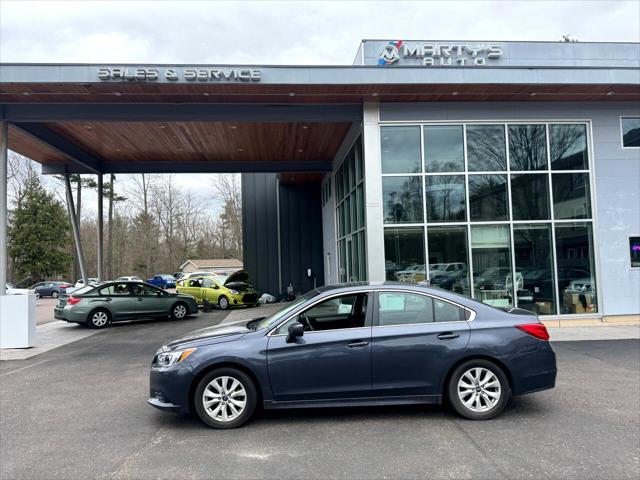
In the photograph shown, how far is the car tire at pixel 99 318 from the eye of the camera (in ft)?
45.9

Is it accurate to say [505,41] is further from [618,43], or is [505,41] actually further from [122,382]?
[122,382]

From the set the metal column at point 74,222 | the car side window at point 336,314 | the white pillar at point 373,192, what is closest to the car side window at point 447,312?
the car side window at point 336,314

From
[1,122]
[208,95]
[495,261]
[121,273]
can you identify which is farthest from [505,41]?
[121,273]

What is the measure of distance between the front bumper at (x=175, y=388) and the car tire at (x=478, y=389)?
2.78 m

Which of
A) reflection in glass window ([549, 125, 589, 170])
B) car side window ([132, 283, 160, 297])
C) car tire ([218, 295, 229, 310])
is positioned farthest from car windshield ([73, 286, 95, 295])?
reflection in glass window ([549, 125, 589, 170])

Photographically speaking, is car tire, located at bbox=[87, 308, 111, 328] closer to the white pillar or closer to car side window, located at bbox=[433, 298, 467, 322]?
the white pillar

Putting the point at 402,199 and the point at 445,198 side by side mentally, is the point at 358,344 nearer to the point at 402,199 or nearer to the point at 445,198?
the point at 402,199

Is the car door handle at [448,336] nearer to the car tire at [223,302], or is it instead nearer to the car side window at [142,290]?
the car side window at [142,290]

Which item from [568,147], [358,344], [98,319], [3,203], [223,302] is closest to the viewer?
[358,344]

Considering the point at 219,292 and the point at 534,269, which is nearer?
the point at 534,269

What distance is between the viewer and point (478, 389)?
493 cm

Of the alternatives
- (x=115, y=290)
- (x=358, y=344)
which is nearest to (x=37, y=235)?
(x=115, y=290)

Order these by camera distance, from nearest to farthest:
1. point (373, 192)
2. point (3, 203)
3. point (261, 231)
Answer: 1. point (3, 203)
2. point (373, 192)
3. point (261, 231)

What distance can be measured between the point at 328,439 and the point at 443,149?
9.00 metres
